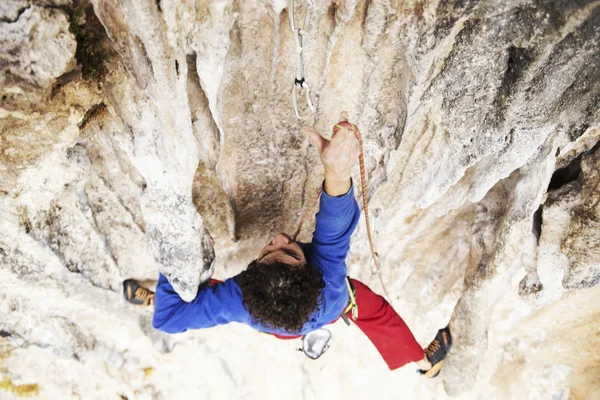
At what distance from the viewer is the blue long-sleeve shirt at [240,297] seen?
1.74 meters

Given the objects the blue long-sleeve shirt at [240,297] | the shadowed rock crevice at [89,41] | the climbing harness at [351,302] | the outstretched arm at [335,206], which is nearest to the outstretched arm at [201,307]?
the blue long-sleeve shirt at [240,297]

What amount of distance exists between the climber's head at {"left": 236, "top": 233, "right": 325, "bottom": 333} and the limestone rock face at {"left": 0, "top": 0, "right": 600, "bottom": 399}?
0.25 m

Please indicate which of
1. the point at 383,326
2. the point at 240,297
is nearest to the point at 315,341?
the point at 383,326

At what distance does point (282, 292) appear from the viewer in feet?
5.34

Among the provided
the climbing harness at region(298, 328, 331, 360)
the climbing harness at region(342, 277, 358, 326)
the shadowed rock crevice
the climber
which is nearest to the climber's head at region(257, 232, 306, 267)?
the climber

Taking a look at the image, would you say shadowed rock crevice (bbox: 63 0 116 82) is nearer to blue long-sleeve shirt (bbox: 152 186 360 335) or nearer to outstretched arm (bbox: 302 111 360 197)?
outstretched arm (bbox: 302 111 360 197)

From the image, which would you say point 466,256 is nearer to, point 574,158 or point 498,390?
point 574,158

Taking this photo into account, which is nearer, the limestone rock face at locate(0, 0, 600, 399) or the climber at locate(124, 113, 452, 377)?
the limestone rock face at locate(0, 0, 600, 399)

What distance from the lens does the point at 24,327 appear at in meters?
2.09

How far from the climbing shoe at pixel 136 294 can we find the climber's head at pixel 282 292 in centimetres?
79

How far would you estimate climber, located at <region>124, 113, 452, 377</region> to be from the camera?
1.56 m

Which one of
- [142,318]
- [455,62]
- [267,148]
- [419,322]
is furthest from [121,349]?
[455,62]

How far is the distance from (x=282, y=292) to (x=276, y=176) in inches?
22.0

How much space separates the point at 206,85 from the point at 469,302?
61.9 inches
